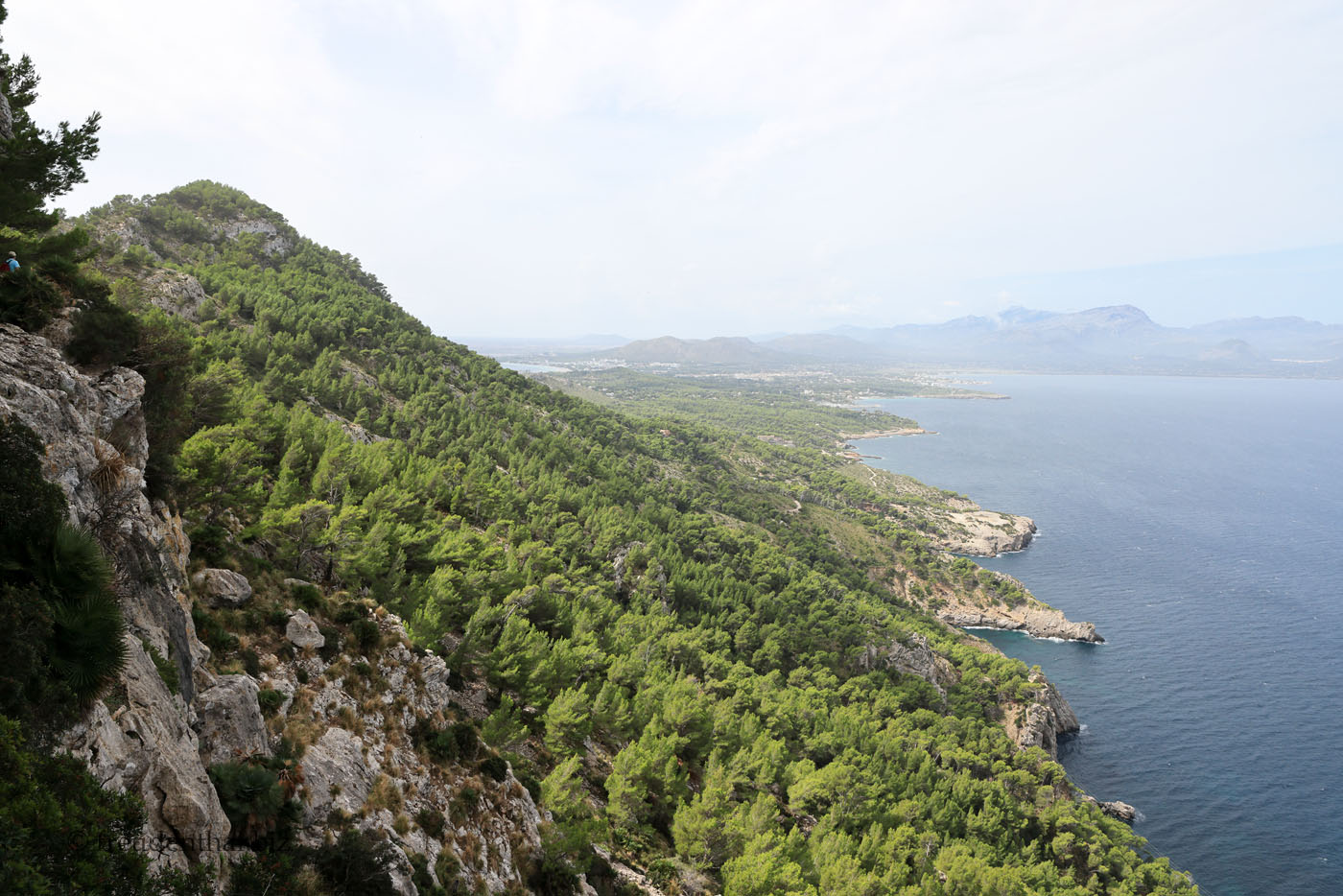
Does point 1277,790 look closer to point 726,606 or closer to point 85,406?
point 726,606

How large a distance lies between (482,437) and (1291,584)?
188115 millimetres

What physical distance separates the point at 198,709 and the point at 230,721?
1172mm

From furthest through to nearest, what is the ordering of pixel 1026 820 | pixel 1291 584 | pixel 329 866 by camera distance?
pixel 1291 584
pixel 1026 820
pixel 329 866

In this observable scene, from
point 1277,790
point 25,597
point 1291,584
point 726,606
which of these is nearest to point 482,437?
point 726,606

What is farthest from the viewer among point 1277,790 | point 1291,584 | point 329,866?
point 1291,584

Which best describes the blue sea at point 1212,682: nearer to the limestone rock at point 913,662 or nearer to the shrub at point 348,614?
the limestone rock at point 913,662

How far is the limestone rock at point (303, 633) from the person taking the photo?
87.6 feet

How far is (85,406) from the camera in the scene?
1889 cm

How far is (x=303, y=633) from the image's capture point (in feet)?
89.1

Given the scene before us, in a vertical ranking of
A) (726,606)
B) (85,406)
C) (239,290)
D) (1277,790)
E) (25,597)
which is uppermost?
(239,290)

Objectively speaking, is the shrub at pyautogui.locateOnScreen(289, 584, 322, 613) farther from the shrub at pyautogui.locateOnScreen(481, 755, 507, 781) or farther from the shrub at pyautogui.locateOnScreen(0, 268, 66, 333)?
the shrub at pyautogui.locateOnScreen(0, 268, 66, 333)

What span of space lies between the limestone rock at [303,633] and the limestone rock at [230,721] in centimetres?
678

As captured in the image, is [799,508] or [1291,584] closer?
[1291,584]

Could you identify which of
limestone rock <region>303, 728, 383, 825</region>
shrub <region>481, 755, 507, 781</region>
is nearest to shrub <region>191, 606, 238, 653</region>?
limestone rock <region>303, 728, 383, 825</region>
